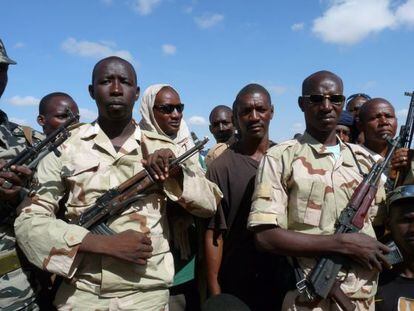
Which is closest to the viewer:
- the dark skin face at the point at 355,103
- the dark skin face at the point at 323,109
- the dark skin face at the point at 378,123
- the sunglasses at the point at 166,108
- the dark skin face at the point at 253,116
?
the dark skin face at the point at 323,109

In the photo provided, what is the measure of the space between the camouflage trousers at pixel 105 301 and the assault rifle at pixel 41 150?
0.79m

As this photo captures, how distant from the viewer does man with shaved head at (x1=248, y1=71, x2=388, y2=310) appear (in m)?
3.02

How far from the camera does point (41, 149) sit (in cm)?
303

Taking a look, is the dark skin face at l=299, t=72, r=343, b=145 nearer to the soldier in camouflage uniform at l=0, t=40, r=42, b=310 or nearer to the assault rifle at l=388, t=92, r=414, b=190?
the assault rifle at l=388, t=92, r=414, b=190

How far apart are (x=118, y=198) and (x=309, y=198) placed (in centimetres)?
126

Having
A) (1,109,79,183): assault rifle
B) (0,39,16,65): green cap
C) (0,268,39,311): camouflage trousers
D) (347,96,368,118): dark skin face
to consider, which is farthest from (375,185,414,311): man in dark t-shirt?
(347,96,368,118): dark skin face

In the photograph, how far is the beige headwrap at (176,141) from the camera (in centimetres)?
349

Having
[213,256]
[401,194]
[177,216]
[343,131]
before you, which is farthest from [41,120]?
[401,194]

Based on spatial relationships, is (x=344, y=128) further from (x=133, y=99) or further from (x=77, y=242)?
(x=77, y=242)

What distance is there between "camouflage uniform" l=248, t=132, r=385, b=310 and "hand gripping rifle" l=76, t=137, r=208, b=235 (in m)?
0.59

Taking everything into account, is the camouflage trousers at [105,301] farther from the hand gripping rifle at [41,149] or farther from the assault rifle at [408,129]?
the assault rifle at [408,129]

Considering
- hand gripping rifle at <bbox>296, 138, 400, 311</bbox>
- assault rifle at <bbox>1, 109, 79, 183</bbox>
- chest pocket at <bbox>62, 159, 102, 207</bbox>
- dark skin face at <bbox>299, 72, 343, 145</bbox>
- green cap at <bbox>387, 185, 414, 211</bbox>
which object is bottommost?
hand gripping rifle at <bbox>296, 138, 400, 311</bbox>

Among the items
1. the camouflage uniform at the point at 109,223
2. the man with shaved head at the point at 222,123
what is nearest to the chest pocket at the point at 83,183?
the camouflage uniform at the point at 109,223

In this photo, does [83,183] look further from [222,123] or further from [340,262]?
[222,123]
